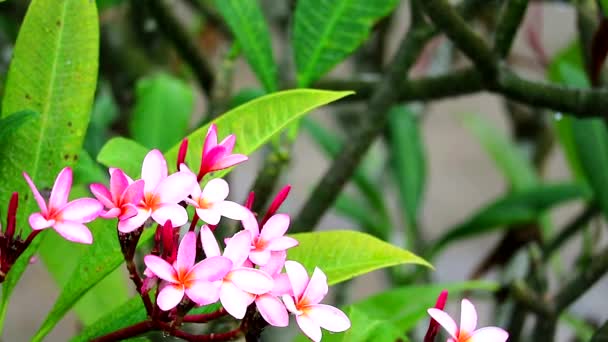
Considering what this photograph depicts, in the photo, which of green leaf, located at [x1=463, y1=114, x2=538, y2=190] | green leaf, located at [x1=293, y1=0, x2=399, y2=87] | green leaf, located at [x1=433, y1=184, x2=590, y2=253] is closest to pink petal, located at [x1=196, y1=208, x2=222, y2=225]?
green leaf, located at [x1=293, y1=0, x2=399, y2=87]

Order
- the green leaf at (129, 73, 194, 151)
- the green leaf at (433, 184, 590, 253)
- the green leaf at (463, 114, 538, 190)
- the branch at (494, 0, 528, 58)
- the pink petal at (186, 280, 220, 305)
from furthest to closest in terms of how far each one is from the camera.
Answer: the green leaf at (463, 114, 538, 190)
the green leaf at (433, 184, 590, 253)
the green leaf at (129, 73, 194, 151)
the branch at (494, 0, 528, 58)
the pink petal at (186, 280, 220, 305)

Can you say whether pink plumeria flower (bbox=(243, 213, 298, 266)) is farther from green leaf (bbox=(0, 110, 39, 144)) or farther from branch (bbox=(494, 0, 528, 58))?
branch (bbox=(494, 0, 528, 58))

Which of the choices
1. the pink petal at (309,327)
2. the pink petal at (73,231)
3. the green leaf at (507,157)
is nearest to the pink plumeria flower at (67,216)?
the pink petal at (73,231)

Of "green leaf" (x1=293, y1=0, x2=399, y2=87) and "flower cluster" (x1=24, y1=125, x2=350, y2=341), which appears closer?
"flower cluster" (x1=24, y1=125, x2=350, y2=341)

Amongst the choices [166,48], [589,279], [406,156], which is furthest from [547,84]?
[166,48]

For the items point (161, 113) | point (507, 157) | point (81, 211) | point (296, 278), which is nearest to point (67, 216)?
point (81, 211)

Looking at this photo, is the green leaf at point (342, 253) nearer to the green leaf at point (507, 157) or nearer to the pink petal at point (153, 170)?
the pink petal at point (153, 170)
